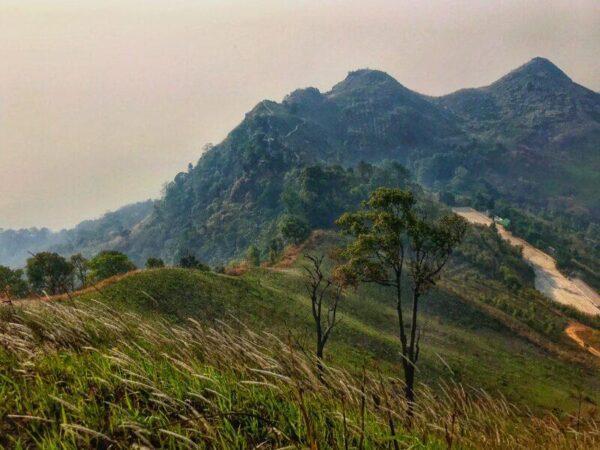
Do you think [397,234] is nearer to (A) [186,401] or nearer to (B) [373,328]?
(A) [186,401]

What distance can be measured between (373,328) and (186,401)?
1830 inches

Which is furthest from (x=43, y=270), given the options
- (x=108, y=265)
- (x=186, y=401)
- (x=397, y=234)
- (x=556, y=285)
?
(x=556, y=285)

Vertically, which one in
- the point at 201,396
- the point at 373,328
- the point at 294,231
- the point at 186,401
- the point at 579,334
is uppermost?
the point at 201,396

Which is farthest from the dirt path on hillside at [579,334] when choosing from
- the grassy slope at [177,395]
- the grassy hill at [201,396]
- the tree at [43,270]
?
the tree at [43,270]

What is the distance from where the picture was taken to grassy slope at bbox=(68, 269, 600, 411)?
3712 cm

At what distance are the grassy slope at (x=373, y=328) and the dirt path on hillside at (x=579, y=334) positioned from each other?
10.1 m

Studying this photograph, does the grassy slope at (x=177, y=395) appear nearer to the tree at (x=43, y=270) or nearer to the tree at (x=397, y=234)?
the tree at (x=397, y=234)

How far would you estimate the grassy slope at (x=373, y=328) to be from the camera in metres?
37.1

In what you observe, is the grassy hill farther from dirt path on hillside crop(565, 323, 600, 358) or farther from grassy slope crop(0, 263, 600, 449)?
dirt path on hillside crop(565, 323, 600, 358)

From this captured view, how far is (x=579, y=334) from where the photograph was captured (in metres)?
69.1

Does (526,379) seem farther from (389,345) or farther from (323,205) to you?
(323,205)

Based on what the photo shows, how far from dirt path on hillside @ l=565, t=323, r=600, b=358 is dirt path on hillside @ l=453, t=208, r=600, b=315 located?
30.8 m

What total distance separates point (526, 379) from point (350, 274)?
32109 millimetres

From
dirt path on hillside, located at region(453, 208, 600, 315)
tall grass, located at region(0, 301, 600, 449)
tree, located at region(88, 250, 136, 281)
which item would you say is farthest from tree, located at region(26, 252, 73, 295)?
dirt path on hillside, located at region(453, 208, 600, 315)
